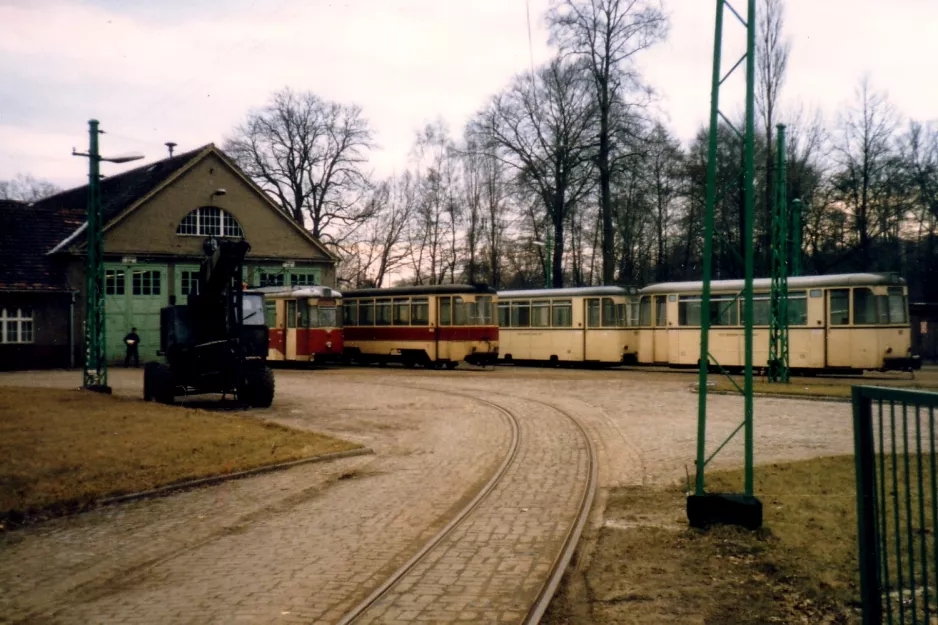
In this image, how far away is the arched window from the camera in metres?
40.7

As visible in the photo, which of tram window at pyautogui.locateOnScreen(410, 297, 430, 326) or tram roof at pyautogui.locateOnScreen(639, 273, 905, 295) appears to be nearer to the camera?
tram roof at pyautogui.locateOnScreen(639, 273, 905, 295)

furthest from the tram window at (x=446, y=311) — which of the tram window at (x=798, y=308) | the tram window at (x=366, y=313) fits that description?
the tram window at (x=798, y=308)

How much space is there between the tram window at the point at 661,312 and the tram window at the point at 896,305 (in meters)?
7.52

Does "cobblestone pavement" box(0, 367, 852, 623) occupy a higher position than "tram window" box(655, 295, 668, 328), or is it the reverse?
"tram window" box(655, 295, 668, 328)

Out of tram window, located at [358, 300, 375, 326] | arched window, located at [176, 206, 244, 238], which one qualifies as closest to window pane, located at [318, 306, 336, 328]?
tram window, located at [358, 300, 375, 326]

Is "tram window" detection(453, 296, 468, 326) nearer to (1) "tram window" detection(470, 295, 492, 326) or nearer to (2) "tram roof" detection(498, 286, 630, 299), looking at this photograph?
(1) "tram window" detection(470, 295, 492, 326)

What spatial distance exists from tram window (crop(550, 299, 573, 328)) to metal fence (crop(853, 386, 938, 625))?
2859 cm

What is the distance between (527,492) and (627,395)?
472 inches

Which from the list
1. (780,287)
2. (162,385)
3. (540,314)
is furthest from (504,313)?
(162,385)

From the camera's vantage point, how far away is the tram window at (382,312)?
3444 centimetres

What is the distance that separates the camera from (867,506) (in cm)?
453

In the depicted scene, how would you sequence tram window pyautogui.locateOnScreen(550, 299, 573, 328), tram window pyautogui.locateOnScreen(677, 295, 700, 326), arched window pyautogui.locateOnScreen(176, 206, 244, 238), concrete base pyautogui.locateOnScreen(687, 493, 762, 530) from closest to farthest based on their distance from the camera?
1. concrete base pyautogui.locateOnScreen(687, 493, 762, 530)
2. tram window pyautogui.locateOnScreen(677, 295, 700, 326)
3. tram window pyautogui.locateOnScreen(550, 299, 573, 328)
4. arched window pyautogui.locateOnScreen(176, 206, 244, 238)

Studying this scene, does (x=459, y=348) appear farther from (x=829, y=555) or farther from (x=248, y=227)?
(x=829, y=555)

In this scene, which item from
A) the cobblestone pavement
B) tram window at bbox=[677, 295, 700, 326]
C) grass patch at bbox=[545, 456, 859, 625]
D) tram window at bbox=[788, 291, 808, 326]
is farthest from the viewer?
tram window at bbox=[677, 295, 700, 326]
